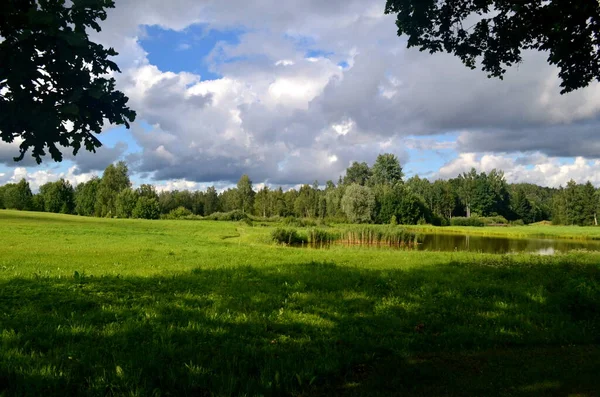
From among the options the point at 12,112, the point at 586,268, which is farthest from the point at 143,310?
the point at 586,268

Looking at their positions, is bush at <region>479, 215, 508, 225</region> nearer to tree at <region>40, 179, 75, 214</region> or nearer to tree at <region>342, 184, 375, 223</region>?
tree at <region>342, 184, 375, 223</region>

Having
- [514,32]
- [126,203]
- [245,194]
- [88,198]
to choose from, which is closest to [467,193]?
[245,194]

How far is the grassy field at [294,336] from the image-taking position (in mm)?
5754

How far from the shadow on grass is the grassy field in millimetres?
28

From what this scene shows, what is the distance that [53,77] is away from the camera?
15.5 ft

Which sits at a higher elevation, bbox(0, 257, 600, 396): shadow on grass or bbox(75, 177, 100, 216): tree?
bbox(75, 177, 100, 216): tree

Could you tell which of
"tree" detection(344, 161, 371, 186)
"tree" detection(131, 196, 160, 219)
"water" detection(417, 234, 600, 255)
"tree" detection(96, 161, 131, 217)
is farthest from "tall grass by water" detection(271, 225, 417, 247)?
"tree" detection(344, 161, 371, 186)

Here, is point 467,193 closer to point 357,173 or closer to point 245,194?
point 357,173

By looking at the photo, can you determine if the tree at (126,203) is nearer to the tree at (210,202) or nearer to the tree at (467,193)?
the tree at (210,202)

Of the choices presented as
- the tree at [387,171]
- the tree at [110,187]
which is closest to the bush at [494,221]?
the tree at [387,171]

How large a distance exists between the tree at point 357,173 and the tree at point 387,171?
6354mm

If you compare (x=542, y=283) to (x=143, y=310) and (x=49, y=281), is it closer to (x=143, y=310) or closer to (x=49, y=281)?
(x=143, y=310)

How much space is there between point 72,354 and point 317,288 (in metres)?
7.58

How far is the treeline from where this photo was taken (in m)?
106
